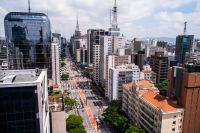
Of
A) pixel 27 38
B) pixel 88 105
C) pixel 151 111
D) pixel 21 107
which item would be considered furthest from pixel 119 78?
pixel 21 107

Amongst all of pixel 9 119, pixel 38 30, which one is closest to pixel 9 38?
pixel 38 30

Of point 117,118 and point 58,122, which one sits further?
point 117,118

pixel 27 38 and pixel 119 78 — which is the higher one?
pixel 27 38

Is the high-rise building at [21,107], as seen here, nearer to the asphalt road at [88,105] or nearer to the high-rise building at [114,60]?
the asphalt road at [88,105]

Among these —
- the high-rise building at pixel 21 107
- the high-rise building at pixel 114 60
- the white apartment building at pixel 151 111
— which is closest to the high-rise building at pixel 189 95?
the white apartment building at pixel 151 111

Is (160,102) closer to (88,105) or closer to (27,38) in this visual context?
(88,105)

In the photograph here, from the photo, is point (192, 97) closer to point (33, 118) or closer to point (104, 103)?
point (33, 118)
